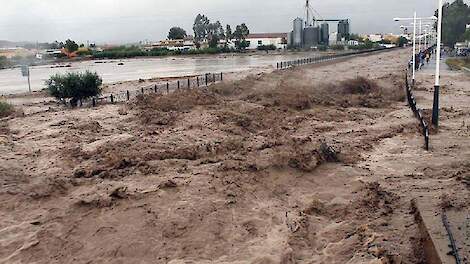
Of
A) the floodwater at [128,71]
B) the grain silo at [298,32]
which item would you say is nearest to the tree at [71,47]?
the floodwater at [128,71]

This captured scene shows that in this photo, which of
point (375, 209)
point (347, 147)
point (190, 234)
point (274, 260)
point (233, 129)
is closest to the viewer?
point (274, 260)

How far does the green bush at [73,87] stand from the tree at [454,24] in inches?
2864

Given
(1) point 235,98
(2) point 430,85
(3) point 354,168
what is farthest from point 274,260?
(2) point 430,85

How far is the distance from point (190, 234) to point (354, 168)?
5707mm

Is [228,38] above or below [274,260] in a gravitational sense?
above

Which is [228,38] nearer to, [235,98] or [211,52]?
[211,52]

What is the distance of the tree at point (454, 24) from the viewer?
83562 millimetres

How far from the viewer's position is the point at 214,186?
11180 millimetres

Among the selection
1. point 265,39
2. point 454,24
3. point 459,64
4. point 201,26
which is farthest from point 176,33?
point 459,64

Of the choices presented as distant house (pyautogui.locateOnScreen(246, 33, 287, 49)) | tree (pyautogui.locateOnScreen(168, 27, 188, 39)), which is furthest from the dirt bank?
tree (pyautogui.locateOnScreen(168, 27, 188, 39))

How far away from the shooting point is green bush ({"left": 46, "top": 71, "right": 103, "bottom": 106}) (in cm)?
2362

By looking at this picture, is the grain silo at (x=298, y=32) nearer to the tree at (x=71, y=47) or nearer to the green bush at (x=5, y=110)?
the tree at (x=71, y=47)

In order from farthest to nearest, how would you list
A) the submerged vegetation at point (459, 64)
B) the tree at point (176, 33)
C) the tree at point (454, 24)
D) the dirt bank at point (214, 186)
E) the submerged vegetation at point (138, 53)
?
the tree at point (176, 33)
the submerged vegetation at point (138, 53)
the tree at point (454, 24)
the submerged vegetation at point (459, 64)
the dirt bank at point (214, 186)

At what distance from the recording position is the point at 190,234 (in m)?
8.91
